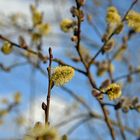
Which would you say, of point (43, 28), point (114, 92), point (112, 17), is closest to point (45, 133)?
point (114, 92)

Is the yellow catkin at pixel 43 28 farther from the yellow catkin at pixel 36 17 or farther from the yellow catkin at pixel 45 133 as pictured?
the yellow catkin at pixel 45 133

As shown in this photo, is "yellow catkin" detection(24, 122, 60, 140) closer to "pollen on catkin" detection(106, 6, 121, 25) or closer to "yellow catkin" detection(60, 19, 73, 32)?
"pollen on catkin" detection(106, 6, 121, 25)

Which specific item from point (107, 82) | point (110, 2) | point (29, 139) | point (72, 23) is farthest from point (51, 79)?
point (110, 2)

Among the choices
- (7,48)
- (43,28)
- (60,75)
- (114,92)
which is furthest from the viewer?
(43,28)

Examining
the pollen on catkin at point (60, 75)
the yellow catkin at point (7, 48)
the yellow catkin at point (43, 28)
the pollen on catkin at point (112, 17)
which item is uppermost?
the yellow catkin at point (43, 28)

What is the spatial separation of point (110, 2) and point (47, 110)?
8.31 feet

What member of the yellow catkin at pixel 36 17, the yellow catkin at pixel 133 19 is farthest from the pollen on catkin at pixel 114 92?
the yellow catkin at pixel 36 17

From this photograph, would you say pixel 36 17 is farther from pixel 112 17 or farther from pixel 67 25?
pixel 112 17

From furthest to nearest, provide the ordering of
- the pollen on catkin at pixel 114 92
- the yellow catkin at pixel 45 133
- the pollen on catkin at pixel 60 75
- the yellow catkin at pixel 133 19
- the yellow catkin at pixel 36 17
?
the yellow catkin at pixel 36 17 → the yellow catkin at pixel 133 19 → the pollen on catkin at pixel 114 92 → the pollen on catkin at pixel 60 75 → the yellow catkin at pixel 45 133

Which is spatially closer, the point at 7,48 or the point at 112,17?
the point at 112,17

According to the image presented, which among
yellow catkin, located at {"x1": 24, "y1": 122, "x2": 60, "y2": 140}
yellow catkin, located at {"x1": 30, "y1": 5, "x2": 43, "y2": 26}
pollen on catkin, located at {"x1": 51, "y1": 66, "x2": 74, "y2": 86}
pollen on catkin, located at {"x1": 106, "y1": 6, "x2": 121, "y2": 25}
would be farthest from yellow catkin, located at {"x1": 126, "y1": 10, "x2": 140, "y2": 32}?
yellow catkin, located at {"x1": 24, "y1": 122, "x2": 60, "y2": 140}

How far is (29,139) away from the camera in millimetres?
852

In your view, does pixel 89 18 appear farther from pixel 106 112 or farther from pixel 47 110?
pixel 47 110

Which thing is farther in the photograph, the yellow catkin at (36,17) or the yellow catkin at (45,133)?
the yellow catkin at (36,17)
